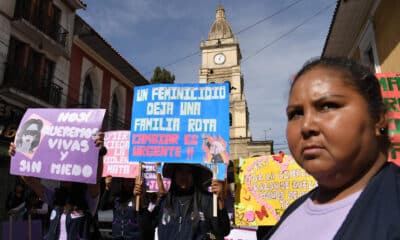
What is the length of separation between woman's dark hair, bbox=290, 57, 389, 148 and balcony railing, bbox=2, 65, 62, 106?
12783mm

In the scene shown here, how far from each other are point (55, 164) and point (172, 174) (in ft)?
4.61

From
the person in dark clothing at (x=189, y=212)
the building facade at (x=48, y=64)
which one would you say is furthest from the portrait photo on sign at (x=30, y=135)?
the building facade at (x=48, y=64)

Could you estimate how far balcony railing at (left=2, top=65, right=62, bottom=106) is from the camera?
1195 cm

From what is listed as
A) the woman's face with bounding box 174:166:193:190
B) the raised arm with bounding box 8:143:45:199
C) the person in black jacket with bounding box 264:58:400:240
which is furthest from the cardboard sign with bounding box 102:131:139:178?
the person in black jacket with bounding box 264:58:400:240

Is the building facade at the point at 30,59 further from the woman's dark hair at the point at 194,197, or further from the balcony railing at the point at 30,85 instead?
the woman's dark hair at the point at 194,197

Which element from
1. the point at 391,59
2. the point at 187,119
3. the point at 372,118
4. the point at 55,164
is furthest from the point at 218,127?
the point at 391,59

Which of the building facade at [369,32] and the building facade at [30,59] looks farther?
the building facade at [30,59]

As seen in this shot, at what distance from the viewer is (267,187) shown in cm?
527

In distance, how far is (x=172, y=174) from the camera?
3506 mm

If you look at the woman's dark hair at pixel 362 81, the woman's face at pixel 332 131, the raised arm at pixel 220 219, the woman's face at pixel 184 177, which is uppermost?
the woman's dark hair at pixel 362 81

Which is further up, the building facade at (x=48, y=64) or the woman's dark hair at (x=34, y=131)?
the building facade at (x=48, y=64)

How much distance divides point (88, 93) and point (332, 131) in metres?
17.9

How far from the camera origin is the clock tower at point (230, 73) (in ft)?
156

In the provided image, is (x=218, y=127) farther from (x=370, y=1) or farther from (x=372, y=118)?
(x=370, y=1)
